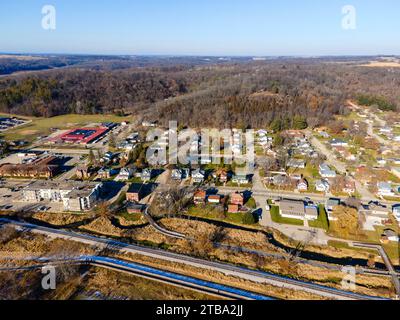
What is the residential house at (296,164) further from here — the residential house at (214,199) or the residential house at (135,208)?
the residential house at (135,208)

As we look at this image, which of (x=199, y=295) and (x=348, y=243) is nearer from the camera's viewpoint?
(x=199, y=295)

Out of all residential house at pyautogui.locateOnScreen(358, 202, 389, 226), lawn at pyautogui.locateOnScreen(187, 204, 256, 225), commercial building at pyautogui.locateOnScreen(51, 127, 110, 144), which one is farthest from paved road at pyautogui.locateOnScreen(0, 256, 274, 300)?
commercial building at pyautogui.locateOnScreen(51, 127, 110, 144)

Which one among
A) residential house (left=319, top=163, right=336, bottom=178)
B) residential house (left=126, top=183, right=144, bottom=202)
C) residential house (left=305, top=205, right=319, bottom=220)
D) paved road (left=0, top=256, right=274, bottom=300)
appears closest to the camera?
paved road (left=0, top=256, right=274, bottom=300)

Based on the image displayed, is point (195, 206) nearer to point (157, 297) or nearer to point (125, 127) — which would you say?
point (157, 297)

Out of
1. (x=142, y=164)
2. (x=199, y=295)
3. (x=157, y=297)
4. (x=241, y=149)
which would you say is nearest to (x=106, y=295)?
(x=157, y=297)

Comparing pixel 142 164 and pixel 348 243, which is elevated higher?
pixel 142 164

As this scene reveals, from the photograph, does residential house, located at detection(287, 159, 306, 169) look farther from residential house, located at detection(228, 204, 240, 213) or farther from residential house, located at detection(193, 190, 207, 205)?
residential house, located at detection(193, 190, 207, 205)

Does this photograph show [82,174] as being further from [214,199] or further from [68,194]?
[214,199]
